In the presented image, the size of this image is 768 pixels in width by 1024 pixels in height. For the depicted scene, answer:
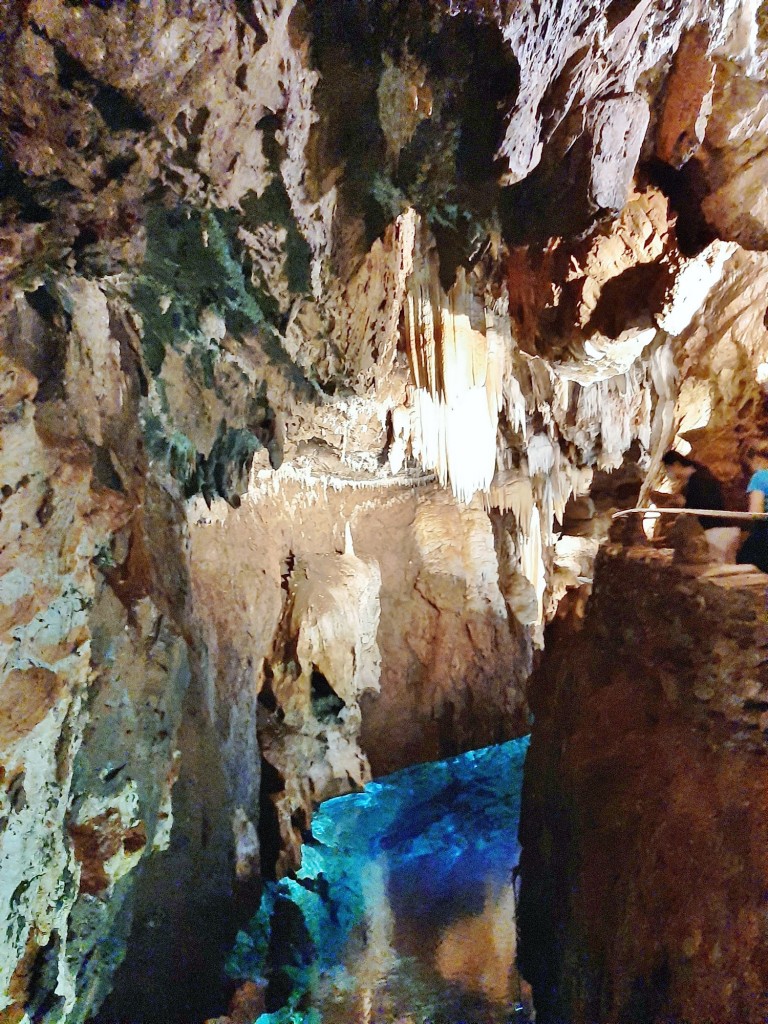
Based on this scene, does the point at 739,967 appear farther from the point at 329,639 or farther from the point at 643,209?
the point at 329,639

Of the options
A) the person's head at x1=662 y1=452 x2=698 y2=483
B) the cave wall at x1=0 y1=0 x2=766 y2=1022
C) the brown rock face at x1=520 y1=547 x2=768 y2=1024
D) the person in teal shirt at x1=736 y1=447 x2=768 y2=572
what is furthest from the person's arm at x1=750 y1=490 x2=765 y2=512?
the person's head at x1=662 y1=452 x2=698 y2=483

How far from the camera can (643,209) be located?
12.2 feet

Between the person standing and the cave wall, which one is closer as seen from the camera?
the cave wall

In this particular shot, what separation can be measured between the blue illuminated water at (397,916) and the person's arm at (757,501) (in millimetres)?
3529

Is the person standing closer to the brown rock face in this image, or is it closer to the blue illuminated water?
the brown rock face

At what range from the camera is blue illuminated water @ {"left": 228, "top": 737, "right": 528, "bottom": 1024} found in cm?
435

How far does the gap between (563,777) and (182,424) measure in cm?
307

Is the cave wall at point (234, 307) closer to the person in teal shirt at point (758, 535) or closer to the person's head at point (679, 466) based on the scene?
the person's head at point (679, 466)

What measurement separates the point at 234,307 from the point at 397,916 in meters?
5.29

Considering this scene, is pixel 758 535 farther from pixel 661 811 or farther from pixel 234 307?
pixel 234 307

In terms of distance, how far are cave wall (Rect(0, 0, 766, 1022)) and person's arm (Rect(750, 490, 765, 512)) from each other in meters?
1.30

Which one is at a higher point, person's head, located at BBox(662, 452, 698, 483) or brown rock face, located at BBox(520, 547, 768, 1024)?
person's head, located at BBox(662, 452, 698, 483)

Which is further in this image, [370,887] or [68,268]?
[370,887]

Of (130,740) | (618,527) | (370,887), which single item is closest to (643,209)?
(618,527)
